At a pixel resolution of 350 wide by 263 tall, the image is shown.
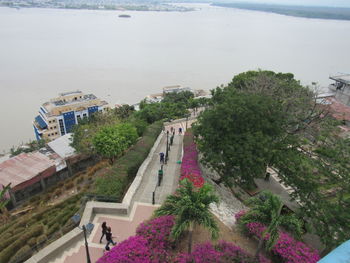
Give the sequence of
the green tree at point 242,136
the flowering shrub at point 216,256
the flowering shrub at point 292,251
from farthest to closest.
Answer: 1. the green tree at point 242,136
2. the flowering shrub at point 292,251
3. the flowering shrub at point 216,256

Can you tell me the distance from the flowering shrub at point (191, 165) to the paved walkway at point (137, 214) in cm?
74

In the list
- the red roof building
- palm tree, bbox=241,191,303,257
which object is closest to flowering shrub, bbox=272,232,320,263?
palm tree, bbox=241,191,303,257

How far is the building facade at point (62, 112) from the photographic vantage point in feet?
109

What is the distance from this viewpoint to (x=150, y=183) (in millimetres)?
12266

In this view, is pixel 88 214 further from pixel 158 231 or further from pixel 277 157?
pixel 277 157

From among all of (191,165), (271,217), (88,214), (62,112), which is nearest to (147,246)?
(88,214)

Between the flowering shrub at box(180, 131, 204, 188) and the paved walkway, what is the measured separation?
74 cm

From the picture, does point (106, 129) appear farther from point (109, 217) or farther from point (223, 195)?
point (223, 195)

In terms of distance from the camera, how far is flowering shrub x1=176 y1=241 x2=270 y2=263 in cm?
708

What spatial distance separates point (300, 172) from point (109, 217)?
867 centimetres

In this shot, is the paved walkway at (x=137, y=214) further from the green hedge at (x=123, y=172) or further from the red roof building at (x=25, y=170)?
the red roof building at (x=25, y=170)

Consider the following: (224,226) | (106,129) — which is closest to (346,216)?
(224,226)

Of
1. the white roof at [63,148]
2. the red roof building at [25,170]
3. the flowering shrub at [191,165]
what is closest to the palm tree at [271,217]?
the flowering shrub at [191,165]

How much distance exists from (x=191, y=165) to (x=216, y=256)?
19.1 feet
